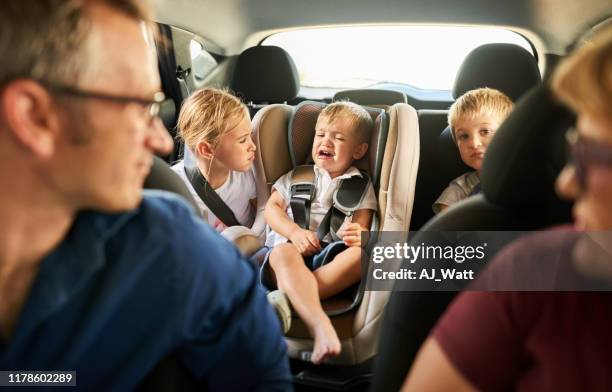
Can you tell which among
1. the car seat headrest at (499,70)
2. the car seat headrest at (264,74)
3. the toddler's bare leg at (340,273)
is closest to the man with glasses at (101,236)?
the toddler's bare leg at (340,273)

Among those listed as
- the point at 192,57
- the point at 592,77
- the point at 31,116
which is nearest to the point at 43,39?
the point at 31,116

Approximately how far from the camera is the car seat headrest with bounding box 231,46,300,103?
231 centimetres

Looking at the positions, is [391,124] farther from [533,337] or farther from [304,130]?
[533,337]

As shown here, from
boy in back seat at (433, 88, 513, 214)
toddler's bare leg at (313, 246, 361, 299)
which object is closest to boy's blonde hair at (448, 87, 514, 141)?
boy in back seat at (433, 88, 513, 214)

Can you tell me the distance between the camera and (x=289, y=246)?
171cm

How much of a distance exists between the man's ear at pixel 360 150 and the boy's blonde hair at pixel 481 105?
0.26 meters

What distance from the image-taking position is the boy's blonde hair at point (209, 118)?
5.58 feet

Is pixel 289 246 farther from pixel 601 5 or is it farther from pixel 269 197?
→ pixel 601 5

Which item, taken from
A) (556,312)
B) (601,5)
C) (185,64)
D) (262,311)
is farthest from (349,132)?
(556,312)

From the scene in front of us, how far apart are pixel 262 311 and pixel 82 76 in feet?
1.15

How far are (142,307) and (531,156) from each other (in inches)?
20.8

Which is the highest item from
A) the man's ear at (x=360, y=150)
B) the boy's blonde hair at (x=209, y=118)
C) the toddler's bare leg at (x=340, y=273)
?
the boy's blonde hair at (x=209, y=118)

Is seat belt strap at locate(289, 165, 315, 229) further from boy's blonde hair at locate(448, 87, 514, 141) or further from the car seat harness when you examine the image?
boy's blonde hair at locate(448, 87, 514, 141)

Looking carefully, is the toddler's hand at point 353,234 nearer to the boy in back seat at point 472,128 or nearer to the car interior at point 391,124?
the car interior at point 391,124
